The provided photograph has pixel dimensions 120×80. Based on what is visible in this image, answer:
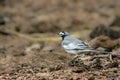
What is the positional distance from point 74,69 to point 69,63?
82cm

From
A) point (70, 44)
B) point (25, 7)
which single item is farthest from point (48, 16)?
point (70, 44)

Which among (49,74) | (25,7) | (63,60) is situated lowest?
(49,74)

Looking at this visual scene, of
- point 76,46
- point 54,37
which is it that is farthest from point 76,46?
point 54,37

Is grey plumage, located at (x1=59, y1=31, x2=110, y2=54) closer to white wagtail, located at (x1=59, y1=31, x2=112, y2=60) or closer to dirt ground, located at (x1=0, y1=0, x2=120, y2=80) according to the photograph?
white wagtail, located at (x1=59, y1=31, x2=112, y2=60)

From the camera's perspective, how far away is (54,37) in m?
22.1

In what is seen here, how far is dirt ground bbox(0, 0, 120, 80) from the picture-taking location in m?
11.6

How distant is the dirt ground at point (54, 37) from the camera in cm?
1162

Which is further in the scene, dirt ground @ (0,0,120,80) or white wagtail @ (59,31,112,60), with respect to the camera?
white wagtail @ (59,31,112,60)

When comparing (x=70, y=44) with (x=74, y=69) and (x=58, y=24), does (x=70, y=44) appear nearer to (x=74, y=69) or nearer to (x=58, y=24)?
(x=74, y=69)

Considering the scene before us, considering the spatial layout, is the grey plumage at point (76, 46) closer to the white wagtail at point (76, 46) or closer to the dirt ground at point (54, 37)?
the white wagtail at point (76, 46)

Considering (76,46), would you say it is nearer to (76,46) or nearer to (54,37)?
(76,46)

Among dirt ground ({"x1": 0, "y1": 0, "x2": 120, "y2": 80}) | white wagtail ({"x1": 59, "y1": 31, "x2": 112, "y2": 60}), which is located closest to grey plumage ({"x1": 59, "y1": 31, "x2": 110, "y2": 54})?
white wagtail ({"x1": 59, "y1": 31, "x2": 112, "y2": 60})

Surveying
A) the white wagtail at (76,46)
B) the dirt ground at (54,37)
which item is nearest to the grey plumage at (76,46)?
the white wagtail at (76,46)

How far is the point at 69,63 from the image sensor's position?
1237 centimetres
